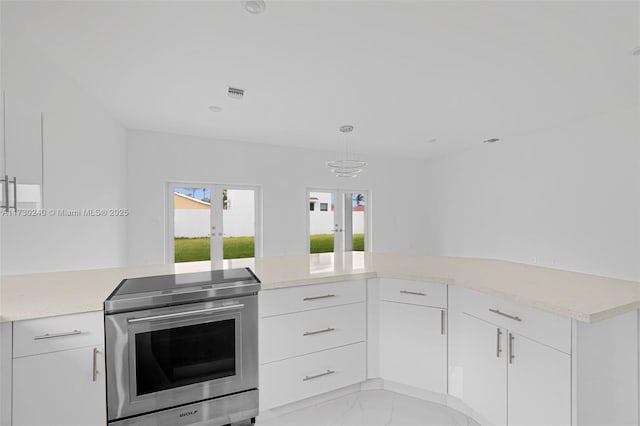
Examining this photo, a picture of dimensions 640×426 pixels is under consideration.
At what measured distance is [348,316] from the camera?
Result: 196 centimetres

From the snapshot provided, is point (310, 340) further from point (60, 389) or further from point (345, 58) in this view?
point (345, 58)

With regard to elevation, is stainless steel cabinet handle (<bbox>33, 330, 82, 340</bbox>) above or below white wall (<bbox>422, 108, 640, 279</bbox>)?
below

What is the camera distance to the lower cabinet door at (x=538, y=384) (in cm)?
127

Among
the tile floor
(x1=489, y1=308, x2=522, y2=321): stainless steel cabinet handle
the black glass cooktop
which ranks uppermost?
the black glass cooktop

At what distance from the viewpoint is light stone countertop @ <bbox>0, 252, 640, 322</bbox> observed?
4.25 feet

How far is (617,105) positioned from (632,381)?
155 inches

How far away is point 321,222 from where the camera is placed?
20.4 feet

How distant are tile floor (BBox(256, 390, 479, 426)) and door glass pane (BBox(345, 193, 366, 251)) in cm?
455

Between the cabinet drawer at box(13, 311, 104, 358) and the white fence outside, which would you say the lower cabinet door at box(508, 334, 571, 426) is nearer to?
the cabinet drawer at box(13, 311, 104, 358)

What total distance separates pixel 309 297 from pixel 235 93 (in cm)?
236

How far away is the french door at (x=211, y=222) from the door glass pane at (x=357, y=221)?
2112mm

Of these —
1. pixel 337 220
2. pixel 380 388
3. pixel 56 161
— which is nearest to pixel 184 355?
pixel 380 388

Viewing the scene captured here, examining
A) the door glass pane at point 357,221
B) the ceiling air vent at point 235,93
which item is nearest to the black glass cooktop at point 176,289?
the ceiling air vent at point 235,93

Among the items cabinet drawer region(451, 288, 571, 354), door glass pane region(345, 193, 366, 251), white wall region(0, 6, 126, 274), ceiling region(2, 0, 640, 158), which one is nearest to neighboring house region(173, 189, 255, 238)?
white wall region(0, 6, 126, 274)
